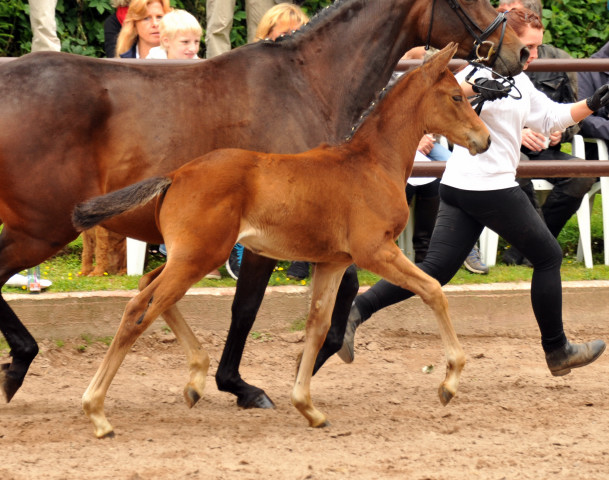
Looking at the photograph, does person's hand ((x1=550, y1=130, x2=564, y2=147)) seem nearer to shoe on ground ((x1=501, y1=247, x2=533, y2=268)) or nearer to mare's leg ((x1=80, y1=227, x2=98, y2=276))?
shoe on ground ((x1=501, y1=247, x2=533, y2=268))

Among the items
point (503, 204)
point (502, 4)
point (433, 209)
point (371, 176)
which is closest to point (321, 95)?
point (371, 176)

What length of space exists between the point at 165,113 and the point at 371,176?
987mm

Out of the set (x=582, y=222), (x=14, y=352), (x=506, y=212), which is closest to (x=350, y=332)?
(x=506, y=212)

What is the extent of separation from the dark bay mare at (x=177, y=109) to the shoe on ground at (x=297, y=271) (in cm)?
161

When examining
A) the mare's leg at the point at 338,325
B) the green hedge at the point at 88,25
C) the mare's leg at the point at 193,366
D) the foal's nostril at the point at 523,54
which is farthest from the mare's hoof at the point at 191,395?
the green hedge at the point at 88,25

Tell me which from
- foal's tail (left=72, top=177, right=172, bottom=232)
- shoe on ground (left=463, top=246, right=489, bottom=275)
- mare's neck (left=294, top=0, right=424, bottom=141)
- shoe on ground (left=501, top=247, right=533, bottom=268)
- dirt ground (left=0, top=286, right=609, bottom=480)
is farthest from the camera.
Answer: shoe on ground (left=501, top=247, right=533, bottom=268)

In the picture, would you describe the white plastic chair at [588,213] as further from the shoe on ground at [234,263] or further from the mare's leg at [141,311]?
the mare's leg at [141,311]

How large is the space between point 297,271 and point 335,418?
1938 mm

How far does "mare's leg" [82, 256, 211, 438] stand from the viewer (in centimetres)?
409

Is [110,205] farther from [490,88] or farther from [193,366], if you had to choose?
[490,88]

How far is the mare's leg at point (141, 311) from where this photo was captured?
13.4 ft

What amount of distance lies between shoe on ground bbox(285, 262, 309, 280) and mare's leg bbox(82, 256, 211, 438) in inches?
93.1

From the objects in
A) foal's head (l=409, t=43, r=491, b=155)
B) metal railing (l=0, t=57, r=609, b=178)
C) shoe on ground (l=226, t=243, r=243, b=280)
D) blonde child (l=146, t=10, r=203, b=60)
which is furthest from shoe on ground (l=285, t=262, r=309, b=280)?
foal's head (l=409, t=43, r=491, b=155)

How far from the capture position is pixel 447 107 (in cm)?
442
